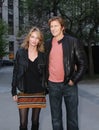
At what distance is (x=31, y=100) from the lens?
16.5 ft

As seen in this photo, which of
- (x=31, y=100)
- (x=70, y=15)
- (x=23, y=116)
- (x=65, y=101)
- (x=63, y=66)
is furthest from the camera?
(x=70, y=15)

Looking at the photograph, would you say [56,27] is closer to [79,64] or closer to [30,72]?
[79,64]

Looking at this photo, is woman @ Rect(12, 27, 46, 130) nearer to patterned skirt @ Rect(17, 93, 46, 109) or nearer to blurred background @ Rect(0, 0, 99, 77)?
patterned skirt @ Rect(17, 93, 46, 109)

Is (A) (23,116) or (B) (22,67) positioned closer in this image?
(B) (22,67)

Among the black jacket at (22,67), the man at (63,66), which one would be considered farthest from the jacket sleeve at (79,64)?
the black jacket at (22,67)

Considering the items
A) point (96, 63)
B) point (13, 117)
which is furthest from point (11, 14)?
point (13, 117)

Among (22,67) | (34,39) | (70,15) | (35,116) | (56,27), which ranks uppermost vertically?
(70,15)

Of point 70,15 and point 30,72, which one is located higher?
point 70,15

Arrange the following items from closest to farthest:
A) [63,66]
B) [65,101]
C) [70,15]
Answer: [63,66], [65,101], [70,15]

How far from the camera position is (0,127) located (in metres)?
7.02

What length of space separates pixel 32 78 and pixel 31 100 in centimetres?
31

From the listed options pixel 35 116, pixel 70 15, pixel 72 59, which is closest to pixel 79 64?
pixel 72 59

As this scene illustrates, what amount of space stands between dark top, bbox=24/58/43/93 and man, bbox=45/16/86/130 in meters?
0.18

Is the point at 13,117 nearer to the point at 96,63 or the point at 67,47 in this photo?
the point at 67,47
